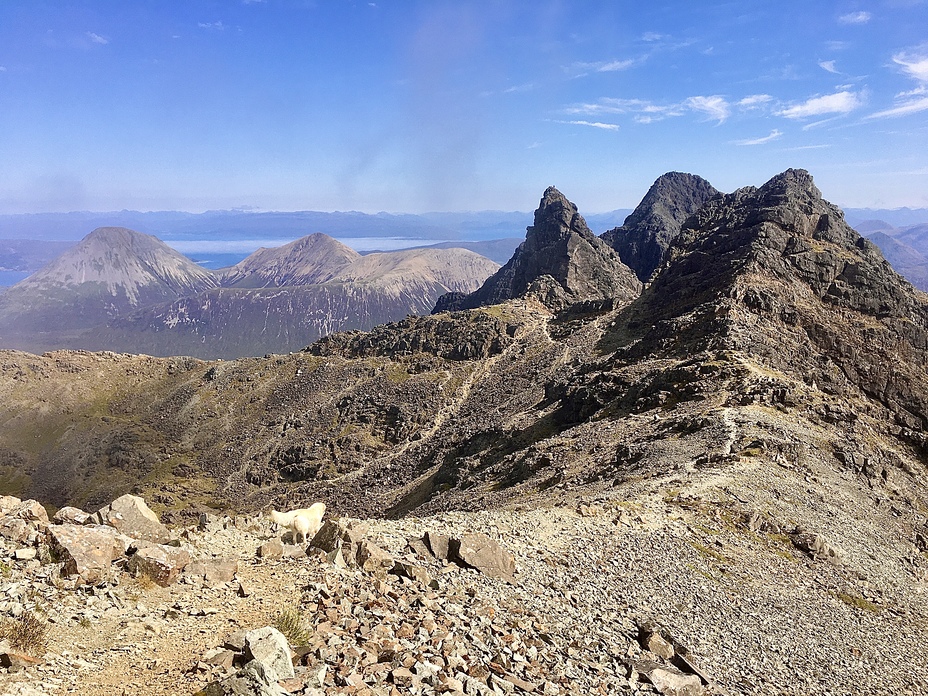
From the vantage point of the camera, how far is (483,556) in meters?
21.7

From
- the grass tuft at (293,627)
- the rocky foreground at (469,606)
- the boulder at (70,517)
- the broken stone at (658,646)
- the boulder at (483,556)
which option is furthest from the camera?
the boulder at (483,556)

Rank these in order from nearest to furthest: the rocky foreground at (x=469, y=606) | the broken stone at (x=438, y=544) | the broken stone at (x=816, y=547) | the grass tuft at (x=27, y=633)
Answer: the grass tuft at (x=27, y=633)
the rocky foreground at (x=469, y=606)
the broken stone at (x=438, y=544)
the broken stone at (x=816, y=547)

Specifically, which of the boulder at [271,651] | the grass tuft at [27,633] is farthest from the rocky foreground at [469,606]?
the grass tuft at [27,633]

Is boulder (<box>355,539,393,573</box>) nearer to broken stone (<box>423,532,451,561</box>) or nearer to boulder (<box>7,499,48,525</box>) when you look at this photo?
broken stone (<box>423,532,451,561</box>)

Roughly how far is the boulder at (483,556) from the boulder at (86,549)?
1125 cm

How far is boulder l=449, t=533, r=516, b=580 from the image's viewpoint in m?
21.3

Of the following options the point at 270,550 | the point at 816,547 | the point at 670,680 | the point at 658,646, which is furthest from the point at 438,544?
the point at 816,547

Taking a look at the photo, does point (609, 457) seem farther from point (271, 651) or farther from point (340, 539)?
point (271, 651)

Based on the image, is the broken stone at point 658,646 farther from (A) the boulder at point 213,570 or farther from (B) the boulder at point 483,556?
(A) the boulder at point 213,570

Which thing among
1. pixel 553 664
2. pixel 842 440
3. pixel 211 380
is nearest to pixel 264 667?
pixel 553 664

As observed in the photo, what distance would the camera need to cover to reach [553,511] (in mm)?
32250

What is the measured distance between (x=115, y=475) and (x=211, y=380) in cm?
3204

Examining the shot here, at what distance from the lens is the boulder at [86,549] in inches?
601

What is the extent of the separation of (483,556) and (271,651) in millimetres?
10553
